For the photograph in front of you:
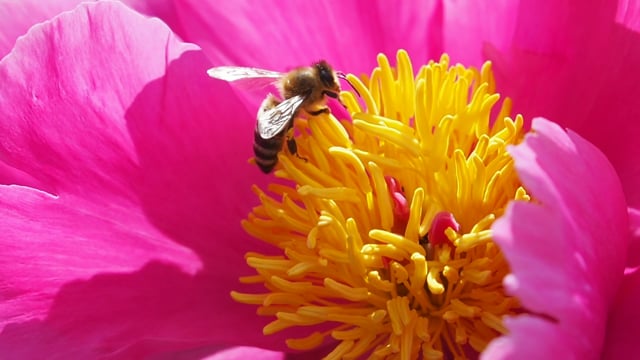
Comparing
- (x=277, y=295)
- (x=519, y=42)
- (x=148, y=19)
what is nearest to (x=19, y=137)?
(x=148, y=19)

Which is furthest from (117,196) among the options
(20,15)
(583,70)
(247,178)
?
(583,70)

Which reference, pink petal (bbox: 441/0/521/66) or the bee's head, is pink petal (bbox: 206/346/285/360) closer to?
the bee's head

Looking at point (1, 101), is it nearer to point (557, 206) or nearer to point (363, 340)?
point (363, 340)

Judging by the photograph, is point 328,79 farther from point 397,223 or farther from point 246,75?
point 397,223

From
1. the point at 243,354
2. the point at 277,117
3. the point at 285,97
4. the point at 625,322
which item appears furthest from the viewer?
the point at 285,97

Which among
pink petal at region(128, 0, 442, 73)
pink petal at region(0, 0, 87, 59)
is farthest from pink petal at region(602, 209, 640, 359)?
pink petal at region(0, 0, 87, 59)

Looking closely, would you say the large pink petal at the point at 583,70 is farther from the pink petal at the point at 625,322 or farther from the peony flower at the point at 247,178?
the pink petal at the point at 625,322
